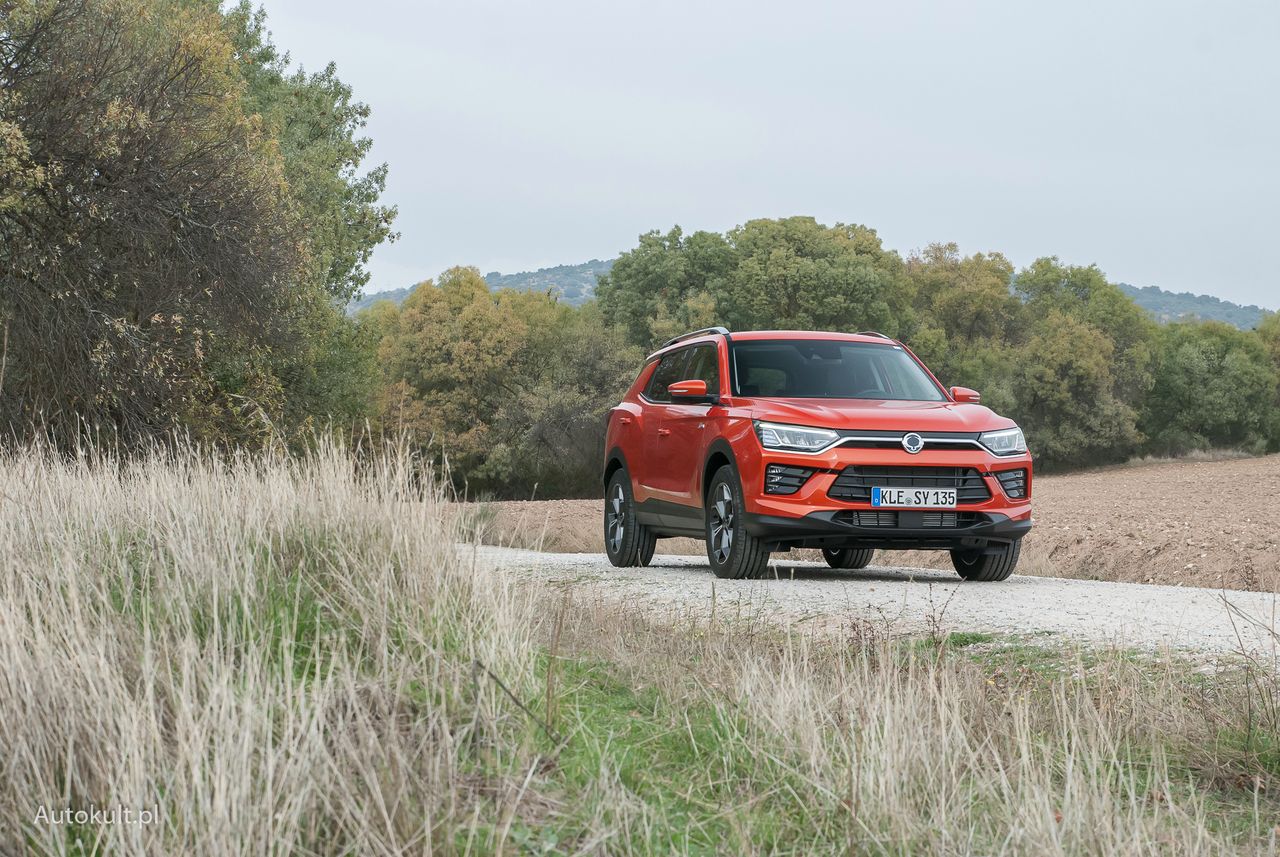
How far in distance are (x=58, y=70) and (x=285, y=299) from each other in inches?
206

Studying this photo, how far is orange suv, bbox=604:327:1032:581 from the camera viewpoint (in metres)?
10.6

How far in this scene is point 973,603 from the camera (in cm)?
948

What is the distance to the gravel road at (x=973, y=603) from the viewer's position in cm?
761

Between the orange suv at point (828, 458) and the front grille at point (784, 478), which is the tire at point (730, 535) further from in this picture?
the front grille at point (784, 478)

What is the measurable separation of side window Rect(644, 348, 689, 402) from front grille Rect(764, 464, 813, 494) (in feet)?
8.56

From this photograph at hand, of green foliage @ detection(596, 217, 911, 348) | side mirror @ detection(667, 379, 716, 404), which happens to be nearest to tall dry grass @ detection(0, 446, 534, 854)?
side mirror @ detection(667, 379, 716, 404)

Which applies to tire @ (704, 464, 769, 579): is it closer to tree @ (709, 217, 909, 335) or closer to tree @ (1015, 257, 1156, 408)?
tree @ (709, 217, 909, 335)

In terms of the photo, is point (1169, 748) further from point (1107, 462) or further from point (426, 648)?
point (1107, 462)

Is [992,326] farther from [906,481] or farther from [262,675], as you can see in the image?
[262,675]

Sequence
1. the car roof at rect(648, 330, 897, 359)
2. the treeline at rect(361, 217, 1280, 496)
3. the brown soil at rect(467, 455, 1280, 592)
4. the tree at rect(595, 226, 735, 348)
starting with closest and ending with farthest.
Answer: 1. the car roof at rect(648, 330, 897, 359)
2. the brown soil at rect(467, 455, 1280, 592)
3. the treeline at rect(361, 217, 1280, 496)
4. the tree at rect(595, 226, 735, 348)

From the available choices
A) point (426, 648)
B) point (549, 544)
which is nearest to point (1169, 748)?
point (426, 648)

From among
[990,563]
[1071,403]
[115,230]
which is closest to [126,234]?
[115,230]

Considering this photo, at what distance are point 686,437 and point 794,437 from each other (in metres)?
1.68

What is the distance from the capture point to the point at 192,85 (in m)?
23.6
